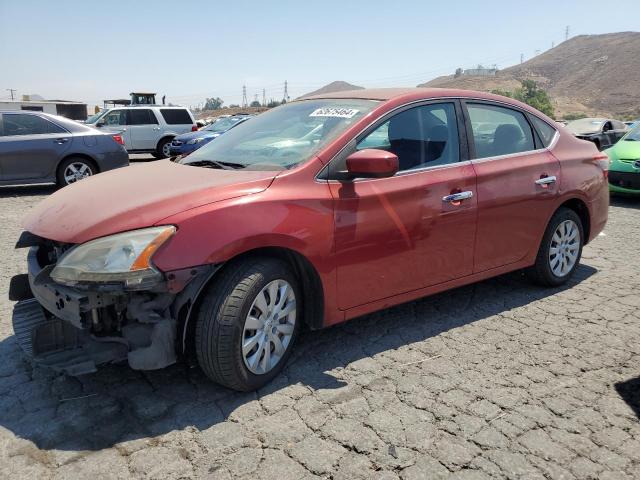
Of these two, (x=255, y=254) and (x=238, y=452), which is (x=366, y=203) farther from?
(x=238, y=452)

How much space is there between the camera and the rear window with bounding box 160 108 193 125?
17.2 metres

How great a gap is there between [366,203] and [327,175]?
0.98 ft

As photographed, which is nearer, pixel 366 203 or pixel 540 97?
pixel 366 203

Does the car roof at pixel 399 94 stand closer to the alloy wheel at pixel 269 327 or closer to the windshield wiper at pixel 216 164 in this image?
the windshield wiper at pixel 216 164

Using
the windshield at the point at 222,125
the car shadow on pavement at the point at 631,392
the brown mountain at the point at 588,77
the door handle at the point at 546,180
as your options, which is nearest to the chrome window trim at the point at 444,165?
the door handle at the point at 546,180

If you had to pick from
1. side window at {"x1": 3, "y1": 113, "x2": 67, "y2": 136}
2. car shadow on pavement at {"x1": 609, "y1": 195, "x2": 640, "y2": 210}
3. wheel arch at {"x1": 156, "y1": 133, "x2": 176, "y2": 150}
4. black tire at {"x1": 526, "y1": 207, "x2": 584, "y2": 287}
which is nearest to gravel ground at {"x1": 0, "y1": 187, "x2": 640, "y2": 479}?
black tire at {"x1": 526, "y1": 207, "x2": 584, "y2": 287}

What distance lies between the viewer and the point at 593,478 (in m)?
2.32

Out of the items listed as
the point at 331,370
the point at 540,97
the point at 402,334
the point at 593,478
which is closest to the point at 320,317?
the point at 331,370

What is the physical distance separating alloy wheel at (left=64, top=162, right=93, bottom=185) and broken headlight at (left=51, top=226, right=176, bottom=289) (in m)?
8.00

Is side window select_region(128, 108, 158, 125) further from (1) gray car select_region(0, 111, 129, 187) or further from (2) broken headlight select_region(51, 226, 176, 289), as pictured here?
(2) broken headlight select_region(51, 226, 176, 289)

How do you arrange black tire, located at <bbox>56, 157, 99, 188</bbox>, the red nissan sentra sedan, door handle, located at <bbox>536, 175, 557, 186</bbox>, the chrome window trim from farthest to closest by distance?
black tire, located at <bbox>56, 157, 99, 188</bbox>, door handle, located at <bbox>536, 175, 557, 186</bbox>, the chrome window trim, the red nissan sentra sedan

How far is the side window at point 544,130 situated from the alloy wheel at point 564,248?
73 centimetres

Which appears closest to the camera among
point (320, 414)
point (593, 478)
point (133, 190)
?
point (593, 478)

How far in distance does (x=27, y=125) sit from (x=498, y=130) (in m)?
8.72
